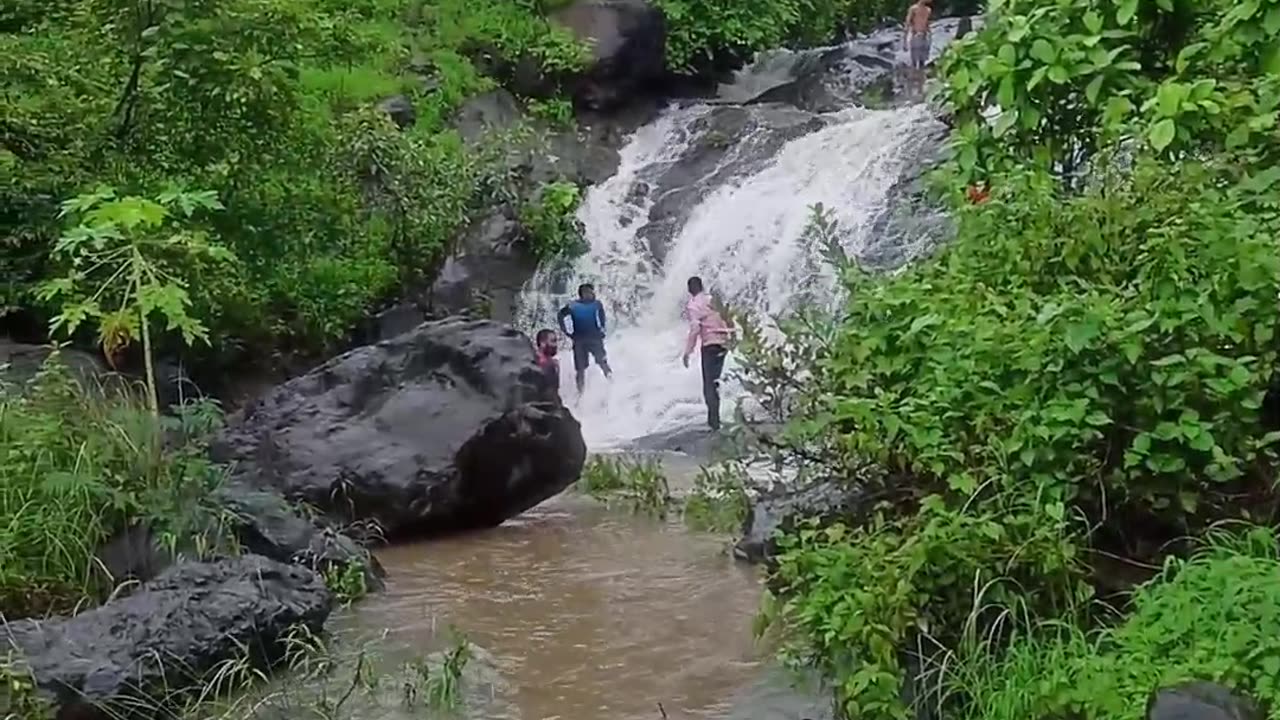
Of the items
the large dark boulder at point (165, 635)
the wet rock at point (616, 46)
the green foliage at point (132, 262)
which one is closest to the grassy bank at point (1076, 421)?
the large dark boulder at point (165, 635)

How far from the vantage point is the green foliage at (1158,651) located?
14.1 ft

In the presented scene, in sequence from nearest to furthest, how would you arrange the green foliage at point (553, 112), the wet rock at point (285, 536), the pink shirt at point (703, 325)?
1. the wet rock at point (285, 536)
2. the pink shirt at point (703, 325)
3. the green foliage at point (553, 112)

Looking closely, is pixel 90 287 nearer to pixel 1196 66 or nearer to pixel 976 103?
pixel 976 103

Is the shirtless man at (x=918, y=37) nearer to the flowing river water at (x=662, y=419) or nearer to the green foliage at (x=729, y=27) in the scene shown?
the flowing river water at (x=662, y=419)

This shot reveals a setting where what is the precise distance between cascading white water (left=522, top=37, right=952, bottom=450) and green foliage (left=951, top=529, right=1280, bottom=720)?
32.8 ft

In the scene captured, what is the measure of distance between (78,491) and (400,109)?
37.0 feet

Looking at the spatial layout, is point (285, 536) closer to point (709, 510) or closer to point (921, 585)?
point (709, 510)

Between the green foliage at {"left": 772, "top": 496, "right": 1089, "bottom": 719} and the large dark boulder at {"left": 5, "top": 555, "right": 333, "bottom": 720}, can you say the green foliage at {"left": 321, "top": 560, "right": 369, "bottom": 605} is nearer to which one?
the large dark boulder at {"left": 5, "top": 555, "right": 333, "bottom": 720}

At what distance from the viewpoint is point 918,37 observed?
69.4 feet

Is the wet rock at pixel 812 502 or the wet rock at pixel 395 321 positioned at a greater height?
the wet rock at pixel 395 321

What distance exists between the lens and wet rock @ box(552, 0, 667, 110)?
67.7ft

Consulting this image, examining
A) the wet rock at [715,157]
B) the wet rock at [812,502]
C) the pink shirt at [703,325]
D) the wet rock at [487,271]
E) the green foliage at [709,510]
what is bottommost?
the green foliage at [709,510]

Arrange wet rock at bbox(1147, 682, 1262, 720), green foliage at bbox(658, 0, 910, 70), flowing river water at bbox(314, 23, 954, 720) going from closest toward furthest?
wet rock at bbox(1147, 682, 1262, 720) → flowing river water at bbox(314, 23, 954, 720) → green foliage at bbox(658, 0, 910, 70)

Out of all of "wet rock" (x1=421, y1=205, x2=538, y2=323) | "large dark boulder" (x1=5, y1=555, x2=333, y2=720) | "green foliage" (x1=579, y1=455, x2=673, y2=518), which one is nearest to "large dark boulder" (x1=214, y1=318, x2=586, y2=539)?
"green foliage" (x1=579, y1=455, x2=673, y2=518)
